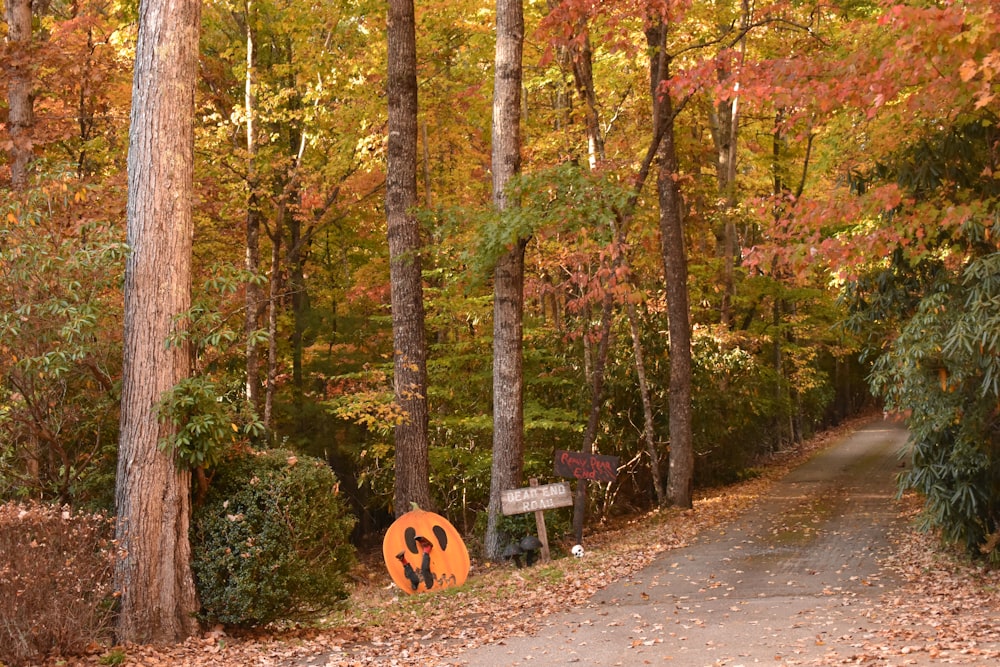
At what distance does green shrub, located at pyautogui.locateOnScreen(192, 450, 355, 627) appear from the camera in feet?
27.6

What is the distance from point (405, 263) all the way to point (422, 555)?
410 centimetres

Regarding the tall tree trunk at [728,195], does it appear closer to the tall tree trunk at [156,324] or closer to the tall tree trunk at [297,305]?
the tall tree trunk at [297,305]

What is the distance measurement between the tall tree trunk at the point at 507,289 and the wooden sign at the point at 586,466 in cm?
67

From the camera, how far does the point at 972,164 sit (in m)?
10.5

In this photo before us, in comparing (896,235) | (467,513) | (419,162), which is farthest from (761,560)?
(419,162)

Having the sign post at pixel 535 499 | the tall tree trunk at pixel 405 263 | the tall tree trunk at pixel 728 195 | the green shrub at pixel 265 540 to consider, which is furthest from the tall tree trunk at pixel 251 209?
the tall tree trunk at pixel 728 195

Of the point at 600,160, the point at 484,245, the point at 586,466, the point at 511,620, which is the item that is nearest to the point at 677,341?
the point at 600,160

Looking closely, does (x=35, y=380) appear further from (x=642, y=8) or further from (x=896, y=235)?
(x=642, y=8)

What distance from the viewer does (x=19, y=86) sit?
46.1ft

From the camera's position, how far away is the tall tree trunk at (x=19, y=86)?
13.4 meters

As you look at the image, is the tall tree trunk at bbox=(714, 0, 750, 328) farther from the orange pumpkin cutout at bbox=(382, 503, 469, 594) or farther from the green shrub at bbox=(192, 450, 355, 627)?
the green shrub at bbox=(192, 450, 355, 627)

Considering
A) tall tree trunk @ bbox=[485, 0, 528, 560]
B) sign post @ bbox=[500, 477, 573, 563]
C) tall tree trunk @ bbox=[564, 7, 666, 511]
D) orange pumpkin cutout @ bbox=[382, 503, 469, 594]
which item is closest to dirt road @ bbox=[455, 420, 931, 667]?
sign post @ bbox=[500, 477, 573, 563]

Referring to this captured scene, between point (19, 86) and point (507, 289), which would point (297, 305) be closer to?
point (19, 86)

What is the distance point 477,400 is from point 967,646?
42.7 ft
